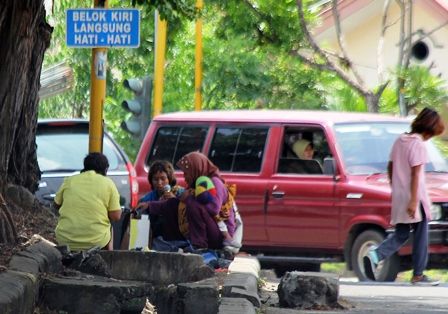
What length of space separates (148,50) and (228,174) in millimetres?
8073

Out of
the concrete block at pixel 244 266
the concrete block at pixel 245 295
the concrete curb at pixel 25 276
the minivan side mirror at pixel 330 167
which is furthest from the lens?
the minivan side mirror at pixel 330 167

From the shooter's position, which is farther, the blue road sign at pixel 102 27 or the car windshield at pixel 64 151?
the car windshield at pixel 64 151

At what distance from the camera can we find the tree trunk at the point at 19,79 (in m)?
7.38

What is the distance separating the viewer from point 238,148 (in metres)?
11.9

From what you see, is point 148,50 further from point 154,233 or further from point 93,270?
point 93,270

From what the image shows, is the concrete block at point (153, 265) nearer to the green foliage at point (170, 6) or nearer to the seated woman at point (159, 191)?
→ the seated woman at point (159, 191)

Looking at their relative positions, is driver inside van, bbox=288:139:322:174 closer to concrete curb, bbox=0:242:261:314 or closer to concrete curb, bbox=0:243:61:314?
concrete curb, bbox=0:242:261:314

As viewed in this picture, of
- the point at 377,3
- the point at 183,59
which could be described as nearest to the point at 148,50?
the point at 183,59

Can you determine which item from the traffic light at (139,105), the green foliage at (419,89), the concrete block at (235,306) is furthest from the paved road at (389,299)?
the green foliage at (419,89)

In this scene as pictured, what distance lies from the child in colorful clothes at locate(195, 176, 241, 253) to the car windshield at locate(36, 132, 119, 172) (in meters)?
2.16

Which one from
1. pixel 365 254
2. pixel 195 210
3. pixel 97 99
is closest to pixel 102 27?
pixel 97 99

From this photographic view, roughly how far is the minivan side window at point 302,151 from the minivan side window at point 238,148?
0.26 meters

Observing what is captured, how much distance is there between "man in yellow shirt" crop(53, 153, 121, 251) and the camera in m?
7.87

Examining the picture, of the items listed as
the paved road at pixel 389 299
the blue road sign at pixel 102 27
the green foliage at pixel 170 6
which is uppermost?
the green foliage at pixel 170 6
